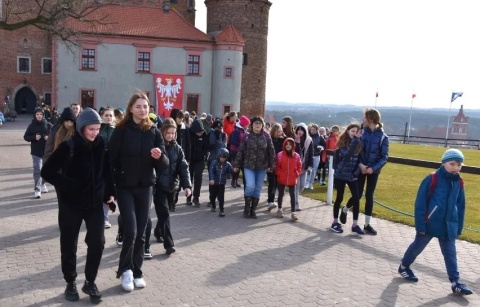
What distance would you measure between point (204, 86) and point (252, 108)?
258 inches

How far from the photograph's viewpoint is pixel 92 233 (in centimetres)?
486

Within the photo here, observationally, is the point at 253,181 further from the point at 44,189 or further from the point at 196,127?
the point at 44,189

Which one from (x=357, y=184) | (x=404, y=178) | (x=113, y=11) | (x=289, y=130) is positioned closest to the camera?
(x=357, y=184)

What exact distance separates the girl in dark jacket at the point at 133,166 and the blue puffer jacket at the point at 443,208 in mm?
3338

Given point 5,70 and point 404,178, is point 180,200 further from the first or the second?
point 5,70

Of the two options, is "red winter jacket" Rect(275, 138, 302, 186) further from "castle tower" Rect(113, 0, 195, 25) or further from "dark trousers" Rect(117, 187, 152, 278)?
"castle tower" Rect(113, 0, 195, 25)

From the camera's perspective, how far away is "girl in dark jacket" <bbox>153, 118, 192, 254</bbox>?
6.49 metres

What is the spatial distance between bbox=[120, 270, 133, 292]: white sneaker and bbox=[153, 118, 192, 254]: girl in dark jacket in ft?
4.34

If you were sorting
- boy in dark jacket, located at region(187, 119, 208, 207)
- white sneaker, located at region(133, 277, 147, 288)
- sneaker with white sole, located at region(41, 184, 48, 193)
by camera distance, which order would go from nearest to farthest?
white sneaker, located at region(133, 277, 147, 288), boy in dark jacket, located at region(187, 119, 208, 207), sneaker with white sole, located at region(41, 184, 48, 193)

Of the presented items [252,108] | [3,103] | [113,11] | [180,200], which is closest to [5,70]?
[3,103]

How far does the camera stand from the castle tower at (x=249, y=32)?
44344 mm

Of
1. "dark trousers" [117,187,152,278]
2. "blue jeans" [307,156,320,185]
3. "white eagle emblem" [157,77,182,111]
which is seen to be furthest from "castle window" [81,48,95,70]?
"dark trousers" [117,187,152,278]

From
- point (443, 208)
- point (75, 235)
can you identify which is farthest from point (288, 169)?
point (75, 235)

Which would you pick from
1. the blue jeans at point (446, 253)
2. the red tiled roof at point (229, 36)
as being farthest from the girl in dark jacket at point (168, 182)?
the red tiled roof at point (229, 36)
